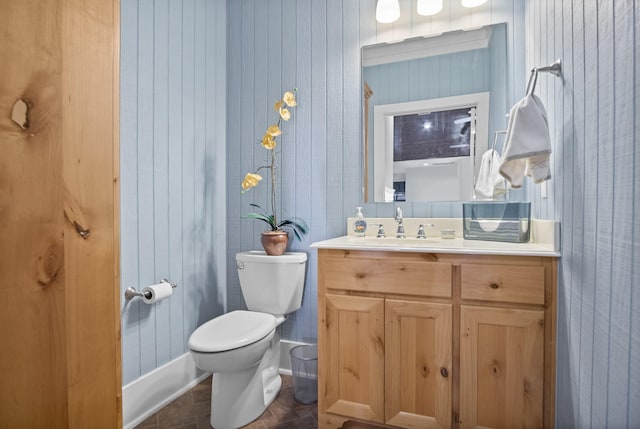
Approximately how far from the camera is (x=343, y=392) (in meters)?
1.40

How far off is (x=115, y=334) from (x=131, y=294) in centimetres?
104

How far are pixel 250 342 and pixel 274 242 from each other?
623 millimetres

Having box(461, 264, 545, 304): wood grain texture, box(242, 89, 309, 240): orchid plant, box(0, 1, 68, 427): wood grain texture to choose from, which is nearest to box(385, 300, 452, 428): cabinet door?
box(461, 264, 545, 304): wood grain texture

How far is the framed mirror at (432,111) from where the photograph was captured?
1.72 meters

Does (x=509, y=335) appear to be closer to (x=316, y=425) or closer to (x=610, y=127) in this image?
(x=610, y=127)

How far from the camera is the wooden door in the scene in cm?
47

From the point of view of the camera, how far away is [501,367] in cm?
118

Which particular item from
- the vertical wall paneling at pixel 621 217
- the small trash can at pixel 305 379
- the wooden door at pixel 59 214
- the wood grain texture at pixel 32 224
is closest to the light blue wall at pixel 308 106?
the small trash can at pixel 305 379

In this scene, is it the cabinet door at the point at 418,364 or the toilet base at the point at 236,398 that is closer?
the cabinet door at the point at 418,364

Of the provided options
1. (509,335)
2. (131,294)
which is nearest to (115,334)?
(131,294)

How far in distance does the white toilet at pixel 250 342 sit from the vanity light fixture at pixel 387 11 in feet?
Result: 4.94

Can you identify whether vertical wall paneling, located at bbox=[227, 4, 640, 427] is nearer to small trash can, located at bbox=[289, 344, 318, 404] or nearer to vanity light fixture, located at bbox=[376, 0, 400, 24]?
vanity light fixture, located at bbox=[376, 0, 400, 24]

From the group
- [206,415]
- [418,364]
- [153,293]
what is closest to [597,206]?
[418,364]

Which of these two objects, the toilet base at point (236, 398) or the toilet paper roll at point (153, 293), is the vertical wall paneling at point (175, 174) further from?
the toilet base at point (236, 398)
